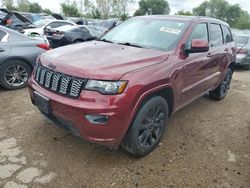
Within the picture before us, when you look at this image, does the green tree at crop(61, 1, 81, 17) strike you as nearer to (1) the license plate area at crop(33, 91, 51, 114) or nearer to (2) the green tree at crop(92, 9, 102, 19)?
(2) the green tree at crop(92, 9, 102, 19)

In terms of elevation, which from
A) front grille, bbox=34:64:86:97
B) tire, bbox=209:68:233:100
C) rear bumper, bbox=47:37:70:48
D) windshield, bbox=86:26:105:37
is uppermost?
front grille, bbox=34:64:86:97

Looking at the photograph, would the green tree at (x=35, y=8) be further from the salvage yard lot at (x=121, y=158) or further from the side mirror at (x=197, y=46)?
the side mirror at (x=197, y=46)

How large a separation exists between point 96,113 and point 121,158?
96cm

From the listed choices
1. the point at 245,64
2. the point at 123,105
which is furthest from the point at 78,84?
the point at 245,64

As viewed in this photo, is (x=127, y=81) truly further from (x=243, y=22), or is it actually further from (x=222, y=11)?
(x=222, y=11)

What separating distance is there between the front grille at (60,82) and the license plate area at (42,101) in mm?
137

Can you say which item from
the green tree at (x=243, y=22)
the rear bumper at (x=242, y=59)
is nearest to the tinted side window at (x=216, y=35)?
the rear bumper at (x=242, y=59)

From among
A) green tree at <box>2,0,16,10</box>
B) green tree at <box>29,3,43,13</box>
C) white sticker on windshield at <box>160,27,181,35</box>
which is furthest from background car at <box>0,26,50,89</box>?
green tree at <box>29,3,43,13</box>

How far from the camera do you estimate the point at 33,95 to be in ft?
11.5

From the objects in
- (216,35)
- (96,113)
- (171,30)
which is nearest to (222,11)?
(216,35)

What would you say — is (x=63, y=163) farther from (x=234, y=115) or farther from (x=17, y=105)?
(x=234, y=115)

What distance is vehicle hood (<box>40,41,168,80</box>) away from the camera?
2920mm

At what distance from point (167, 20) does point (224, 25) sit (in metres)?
2.03

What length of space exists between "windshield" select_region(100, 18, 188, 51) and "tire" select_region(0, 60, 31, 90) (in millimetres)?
2308
